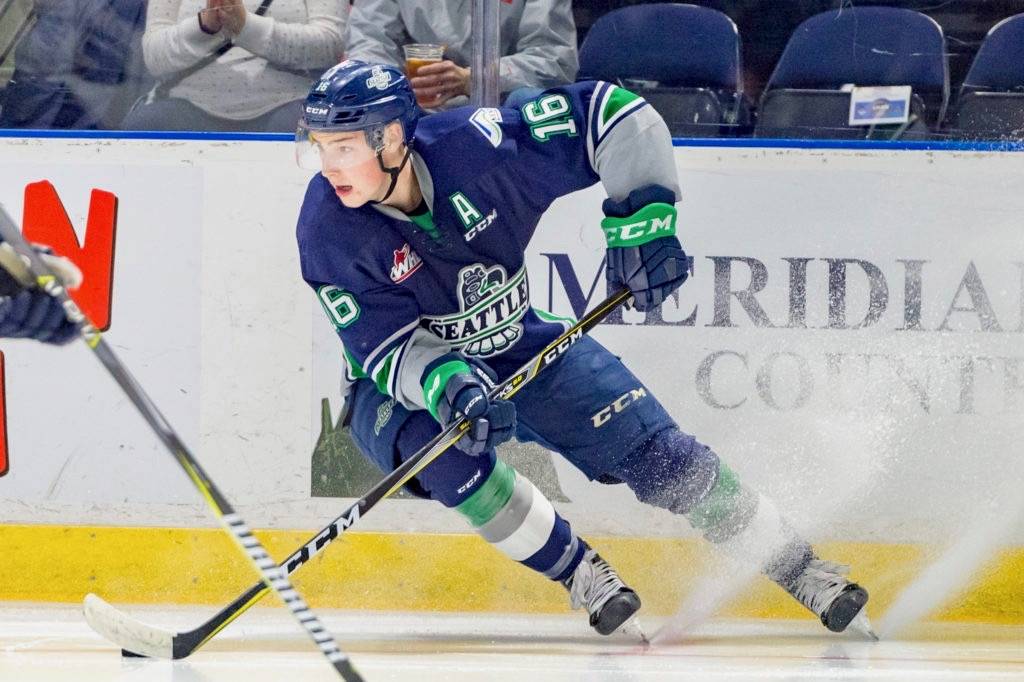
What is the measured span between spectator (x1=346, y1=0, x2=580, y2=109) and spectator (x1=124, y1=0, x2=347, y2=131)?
102mm

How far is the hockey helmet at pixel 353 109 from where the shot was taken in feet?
9.04

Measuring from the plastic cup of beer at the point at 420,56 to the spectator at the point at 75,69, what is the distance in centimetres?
68

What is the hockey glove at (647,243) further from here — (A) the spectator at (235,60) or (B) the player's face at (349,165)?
(A) the spectator at (235,60)

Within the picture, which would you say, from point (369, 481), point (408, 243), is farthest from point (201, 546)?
point (408, 243)

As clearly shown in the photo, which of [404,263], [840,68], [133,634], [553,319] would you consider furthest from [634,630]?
[840,68]

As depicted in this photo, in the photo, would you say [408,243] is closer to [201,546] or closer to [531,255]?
[531,255]

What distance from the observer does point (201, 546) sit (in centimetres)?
354

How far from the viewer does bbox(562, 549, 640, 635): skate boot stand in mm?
2943

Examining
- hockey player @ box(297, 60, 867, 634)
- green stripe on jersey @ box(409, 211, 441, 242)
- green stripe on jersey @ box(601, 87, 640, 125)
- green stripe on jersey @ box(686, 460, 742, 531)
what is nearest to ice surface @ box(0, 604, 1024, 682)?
hockey player @ box(297, 60, 867, 634)

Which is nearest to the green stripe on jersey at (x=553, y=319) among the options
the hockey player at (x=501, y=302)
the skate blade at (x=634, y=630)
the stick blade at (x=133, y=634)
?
the hockey player at (x=501, y=302)

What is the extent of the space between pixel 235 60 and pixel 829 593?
1885 millimetres

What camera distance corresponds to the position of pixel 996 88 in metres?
3.41

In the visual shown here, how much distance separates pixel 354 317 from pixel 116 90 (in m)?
1.08

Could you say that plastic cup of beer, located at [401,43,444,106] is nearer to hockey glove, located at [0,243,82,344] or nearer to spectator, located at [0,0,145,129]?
spectator, located at [0,0,145,129]
